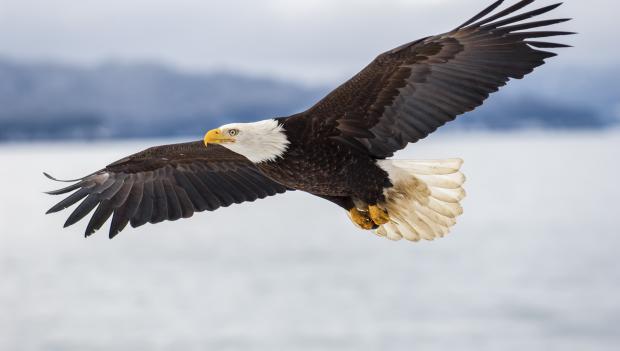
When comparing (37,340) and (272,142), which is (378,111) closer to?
(272,142)

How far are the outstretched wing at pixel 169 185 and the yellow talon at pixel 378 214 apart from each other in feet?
3.09

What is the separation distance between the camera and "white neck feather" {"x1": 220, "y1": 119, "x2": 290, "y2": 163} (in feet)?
22.8

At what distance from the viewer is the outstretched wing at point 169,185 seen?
8.16 m

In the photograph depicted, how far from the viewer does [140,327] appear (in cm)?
2442

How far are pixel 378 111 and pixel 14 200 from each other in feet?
165

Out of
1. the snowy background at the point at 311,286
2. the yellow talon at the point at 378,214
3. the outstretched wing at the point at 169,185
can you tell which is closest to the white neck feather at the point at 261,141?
the yellow talon at the point at 378,214

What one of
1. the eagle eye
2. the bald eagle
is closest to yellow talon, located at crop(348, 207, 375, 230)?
the bald eagle

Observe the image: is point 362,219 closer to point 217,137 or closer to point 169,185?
point 217,137

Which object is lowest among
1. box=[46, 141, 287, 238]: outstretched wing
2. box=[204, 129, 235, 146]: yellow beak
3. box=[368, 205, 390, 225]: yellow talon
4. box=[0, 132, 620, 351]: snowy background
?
box=[0, 132, 620, 351]: snowy background

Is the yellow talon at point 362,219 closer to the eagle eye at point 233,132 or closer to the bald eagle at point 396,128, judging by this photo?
the bald eagle at point 396,128

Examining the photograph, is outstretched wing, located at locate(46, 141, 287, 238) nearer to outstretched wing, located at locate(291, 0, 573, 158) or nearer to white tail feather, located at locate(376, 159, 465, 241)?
white tail feather, located at locate(376, 159, 465, 241)

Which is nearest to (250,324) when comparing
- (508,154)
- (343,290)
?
(343,290)

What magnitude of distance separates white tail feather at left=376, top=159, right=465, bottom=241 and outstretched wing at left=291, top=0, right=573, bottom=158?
0.35 m

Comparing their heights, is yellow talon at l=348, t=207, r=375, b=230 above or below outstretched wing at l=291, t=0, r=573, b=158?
below
